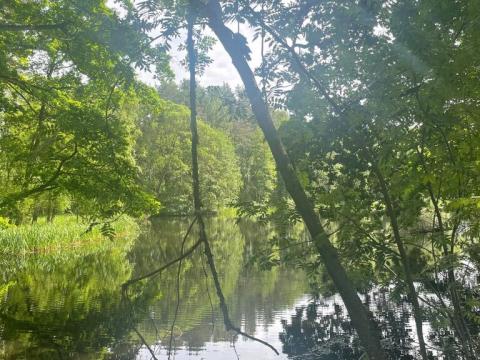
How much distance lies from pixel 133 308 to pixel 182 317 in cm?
405

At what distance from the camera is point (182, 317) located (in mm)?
10727

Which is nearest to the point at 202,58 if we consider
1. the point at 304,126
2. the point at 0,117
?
the point at 304,126

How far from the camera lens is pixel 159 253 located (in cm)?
2053

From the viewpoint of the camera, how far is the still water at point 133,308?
8.82 m

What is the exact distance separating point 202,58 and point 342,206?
82.0 inches

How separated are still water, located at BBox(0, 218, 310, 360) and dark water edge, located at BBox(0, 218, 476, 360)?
2 cm

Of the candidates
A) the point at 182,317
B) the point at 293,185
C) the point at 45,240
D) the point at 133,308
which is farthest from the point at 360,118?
the point at 45,240

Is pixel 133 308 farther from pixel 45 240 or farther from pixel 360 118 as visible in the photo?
pixel 45 240

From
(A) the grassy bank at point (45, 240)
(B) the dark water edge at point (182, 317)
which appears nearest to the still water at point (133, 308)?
(B) the dark water edge at point (182, 317)

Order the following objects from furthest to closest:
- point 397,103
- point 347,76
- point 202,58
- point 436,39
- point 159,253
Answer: point 159,253 → point 347,76 → point 202,58 → point 397,103 → point 436,39

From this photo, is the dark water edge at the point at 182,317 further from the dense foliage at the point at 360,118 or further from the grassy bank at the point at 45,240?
the grassy bank at the point at 45,240

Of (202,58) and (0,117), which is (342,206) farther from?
(0,117)

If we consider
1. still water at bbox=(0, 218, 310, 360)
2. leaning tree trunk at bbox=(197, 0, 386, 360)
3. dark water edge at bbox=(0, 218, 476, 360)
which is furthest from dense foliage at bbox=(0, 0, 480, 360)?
still water at bbox=(0, 218, 310, 360)

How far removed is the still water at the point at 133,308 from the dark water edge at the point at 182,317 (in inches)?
0.9
